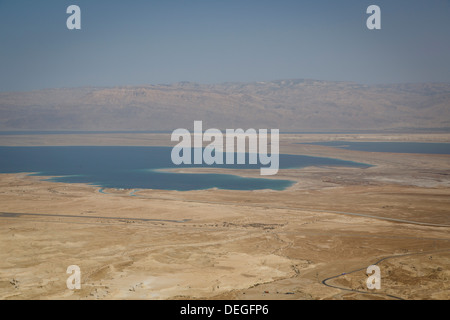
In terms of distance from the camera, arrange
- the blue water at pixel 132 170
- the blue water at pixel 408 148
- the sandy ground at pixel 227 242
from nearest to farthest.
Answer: the sandy ground at pixel 227 242 → the blue water at pixel 132 170 → the blue water at pixel 408 148

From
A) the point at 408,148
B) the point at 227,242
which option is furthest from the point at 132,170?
the point at 408,148

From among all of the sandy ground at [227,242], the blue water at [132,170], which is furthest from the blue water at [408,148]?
the sandy ground at [227,242]

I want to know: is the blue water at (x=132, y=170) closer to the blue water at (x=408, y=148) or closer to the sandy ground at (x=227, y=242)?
the sandy ground at (x=227, y=242)

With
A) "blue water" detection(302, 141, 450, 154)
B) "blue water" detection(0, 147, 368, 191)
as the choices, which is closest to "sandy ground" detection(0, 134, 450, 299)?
"blue water" detection(0, 147, 368, 191)

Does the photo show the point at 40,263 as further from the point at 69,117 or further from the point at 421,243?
the point at 69,117

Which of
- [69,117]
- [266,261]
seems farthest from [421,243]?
[69,117]

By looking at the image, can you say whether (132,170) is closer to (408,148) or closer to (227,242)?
(227,242)
